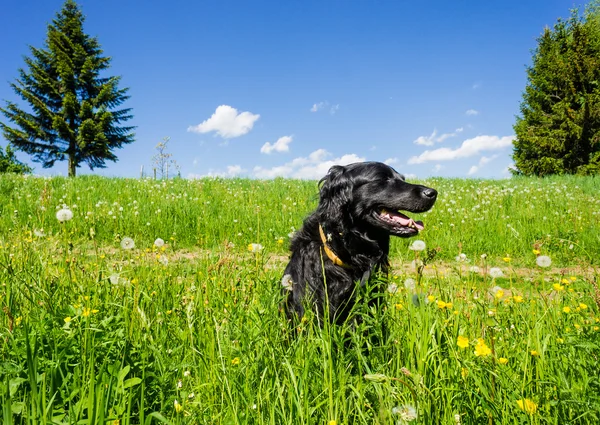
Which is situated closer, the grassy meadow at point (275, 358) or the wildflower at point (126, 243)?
the grassy meadow at point (275, 358)

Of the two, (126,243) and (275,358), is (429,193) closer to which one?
(275,358)

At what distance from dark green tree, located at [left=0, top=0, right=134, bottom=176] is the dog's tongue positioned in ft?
131

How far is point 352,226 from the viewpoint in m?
3.48

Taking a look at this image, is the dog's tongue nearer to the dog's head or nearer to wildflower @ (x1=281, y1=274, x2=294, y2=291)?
the dog's head

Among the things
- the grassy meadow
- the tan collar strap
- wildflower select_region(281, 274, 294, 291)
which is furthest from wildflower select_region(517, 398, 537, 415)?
the tan collar strap

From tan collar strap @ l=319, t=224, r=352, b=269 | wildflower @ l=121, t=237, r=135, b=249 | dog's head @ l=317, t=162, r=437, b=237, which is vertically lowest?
tan collar strap @ l=319, t=224, r=352, b=269

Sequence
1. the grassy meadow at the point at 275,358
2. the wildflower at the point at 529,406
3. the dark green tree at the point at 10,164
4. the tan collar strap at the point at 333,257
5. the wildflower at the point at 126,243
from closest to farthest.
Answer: the wildflower at the point at 529,406, the grassy meadow at the point at 275,358, the wildflower at the point at 126,243, the tan collar strap at the point at 333,257, the dark green tree at the point at 10,164

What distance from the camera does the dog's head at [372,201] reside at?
346 centimetres

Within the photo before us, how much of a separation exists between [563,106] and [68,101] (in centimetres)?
4562

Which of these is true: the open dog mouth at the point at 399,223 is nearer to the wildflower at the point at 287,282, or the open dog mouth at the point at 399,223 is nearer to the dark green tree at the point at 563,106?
the wildflower at the point at 287,282

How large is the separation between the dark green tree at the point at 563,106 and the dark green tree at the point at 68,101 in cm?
4115

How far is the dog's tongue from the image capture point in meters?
3.33

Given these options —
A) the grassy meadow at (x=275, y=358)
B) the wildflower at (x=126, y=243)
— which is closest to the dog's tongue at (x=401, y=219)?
the grassy meadow at (x=275, y=358)

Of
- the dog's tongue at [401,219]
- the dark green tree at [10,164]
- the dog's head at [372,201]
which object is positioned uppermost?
the dark green tree at [10,164]
